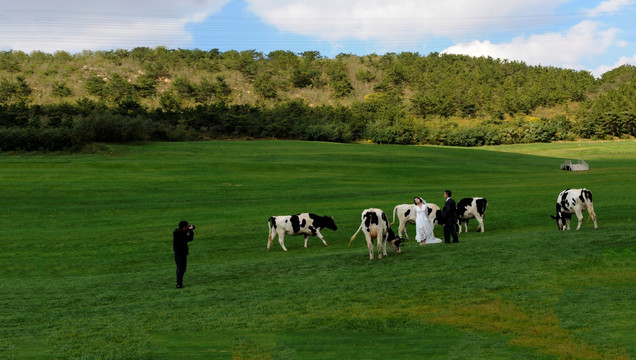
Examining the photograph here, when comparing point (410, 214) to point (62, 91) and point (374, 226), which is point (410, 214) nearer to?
point (374, 226)

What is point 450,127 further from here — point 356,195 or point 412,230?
point 412,230

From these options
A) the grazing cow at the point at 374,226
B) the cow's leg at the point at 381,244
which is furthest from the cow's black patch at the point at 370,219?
the cow's leg at the point at 381,244

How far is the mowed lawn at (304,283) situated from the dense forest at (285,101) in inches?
1593

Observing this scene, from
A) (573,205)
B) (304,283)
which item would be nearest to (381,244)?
(304,283)

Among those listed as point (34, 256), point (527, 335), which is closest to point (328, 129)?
point (34, 256)

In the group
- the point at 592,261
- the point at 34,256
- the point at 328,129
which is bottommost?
the point at 34,256

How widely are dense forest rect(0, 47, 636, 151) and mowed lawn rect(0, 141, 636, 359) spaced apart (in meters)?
40.5

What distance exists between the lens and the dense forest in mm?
100881

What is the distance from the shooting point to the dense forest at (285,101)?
10088 centimetres

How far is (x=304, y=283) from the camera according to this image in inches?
711

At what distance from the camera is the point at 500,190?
45.4 metres

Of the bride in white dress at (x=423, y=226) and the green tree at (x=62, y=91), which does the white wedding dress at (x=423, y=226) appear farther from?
the green tree at (x=62, y=91)

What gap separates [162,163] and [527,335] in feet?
187

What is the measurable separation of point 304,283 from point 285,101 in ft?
476
